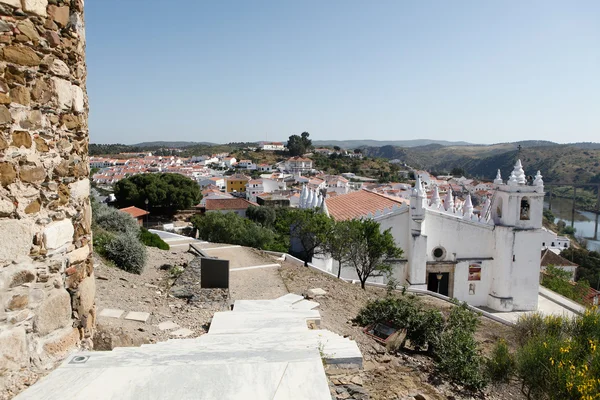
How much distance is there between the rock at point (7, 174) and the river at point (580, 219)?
222 feet

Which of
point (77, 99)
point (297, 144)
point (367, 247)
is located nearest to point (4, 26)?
point (77, 99)

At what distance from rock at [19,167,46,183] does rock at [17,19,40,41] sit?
812 mm

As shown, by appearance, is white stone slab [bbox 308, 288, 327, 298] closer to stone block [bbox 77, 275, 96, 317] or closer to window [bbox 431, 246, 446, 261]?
stone block [bbox 77, 275, 96, 317]

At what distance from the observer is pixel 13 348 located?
2613mm

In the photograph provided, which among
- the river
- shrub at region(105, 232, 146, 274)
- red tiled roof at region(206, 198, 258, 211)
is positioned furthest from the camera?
the river

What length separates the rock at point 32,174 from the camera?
2650 mm

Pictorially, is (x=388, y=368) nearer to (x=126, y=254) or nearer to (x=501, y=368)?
(x=501, y=368)

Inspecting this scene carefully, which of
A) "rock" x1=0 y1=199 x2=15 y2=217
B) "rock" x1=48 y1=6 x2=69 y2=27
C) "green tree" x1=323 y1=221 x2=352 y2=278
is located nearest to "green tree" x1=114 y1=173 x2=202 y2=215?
"green tree" x1=323 y1=221 x2=352 y2=278

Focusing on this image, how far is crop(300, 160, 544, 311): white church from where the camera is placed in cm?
1756

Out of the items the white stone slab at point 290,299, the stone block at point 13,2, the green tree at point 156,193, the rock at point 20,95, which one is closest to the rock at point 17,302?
the rock at point 20,95

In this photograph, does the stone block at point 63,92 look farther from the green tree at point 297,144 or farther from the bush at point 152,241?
the green tree at point 297,144

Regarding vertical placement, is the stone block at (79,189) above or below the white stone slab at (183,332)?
above

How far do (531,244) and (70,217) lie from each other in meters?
19.1

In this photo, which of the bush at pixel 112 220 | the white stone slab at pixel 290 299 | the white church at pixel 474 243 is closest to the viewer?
the white stone slab at pixel 290 299
